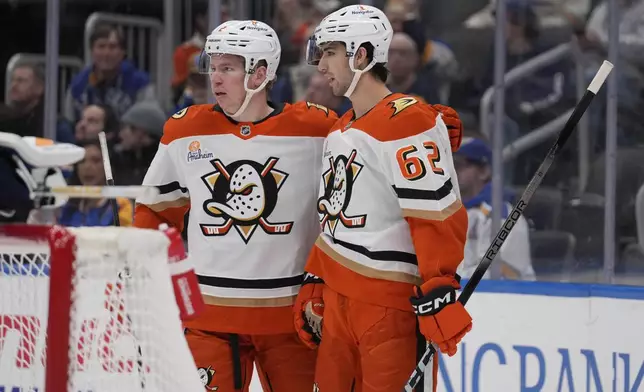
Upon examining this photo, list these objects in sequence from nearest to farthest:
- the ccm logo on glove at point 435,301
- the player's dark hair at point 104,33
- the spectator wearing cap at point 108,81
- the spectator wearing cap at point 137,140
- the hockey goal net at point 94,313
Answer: the hockey goal net at point 94,313
the ccm logo on glove at point 435,301
the spectator wearing cap at point 137,140
the spectator wearing cap at point 108,81
the player's dark hair at point 104,33

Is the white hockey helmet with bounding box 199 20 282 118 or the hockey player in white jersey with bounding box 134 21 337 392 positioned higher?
the white hockey helmet with bounding box 199 20 282 118

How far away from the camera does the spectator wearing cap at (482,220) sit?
400cm

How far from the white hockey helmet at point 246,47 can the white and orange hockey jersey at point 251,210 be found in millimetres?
95

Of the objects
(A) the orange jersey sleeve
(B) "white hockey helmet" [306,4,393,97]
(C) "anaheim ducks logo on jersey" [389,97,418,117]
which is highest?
(B) "white hockey helmet" [306,4,393,97]

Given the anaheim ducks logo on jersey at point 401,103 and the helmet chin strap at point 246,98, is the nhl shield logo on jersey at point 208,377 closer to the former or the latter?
the helmet chin strap at point 246,98

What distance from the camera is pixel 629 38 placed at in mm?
4020

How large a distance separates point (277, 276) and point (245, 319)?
0.12 metres

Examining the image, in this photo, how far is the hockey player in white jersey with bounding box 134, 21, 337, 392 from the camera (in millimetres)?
2684

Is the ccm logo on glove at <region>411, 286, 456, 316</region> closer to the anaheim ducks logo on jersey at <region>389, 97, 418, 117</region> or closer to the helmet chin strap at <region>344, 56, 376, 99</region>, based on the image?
the anaheim ducks logo on jersey at <region>389, 97, 418, 117</region>

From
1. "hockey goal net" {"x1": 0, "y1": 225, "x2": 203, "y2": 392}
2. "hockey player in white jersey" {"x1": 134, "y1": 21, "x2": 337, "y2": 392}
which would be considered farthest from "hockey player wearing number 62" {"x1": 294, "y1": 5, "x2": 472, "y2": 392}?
"hockey goal net" {"x1": 0, "y1": 225, "x2": 203, "y2": 392}

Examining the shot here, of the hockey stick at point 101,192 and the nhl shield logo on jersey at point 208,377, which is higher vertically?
the hockey stick at point 101,192

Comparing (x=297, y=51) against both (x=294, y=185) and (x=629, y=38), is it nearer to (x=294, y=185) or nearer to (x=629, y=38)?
(x=629, y=38)

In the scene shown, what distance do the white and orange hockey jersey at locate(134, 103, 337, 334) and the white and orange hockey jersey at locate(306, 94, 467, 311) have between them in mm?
143

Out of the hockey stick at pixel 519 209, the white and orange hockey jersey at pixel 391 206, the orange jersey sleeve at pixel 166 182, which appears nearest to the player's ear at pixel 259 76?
the orange jersey sleeve at pixel 166 182
